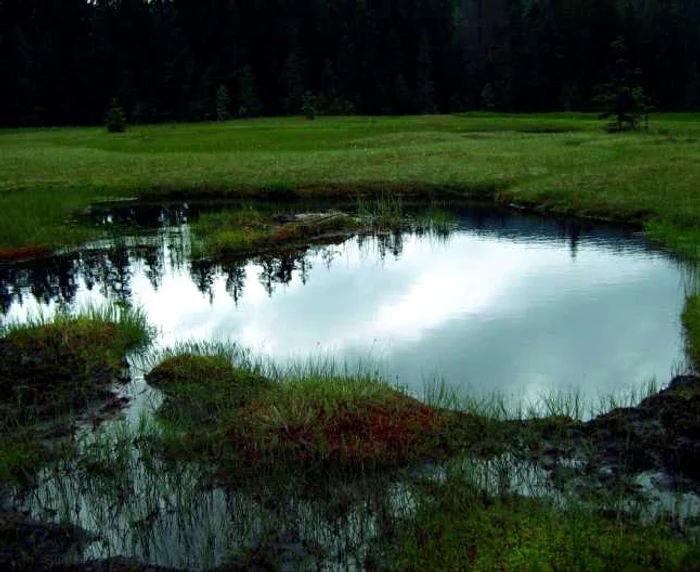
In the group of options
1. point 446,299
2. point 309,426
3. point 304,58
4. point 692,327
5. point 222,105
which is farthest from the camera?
point 304,58

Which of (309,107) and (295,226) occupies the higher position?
(309,107)

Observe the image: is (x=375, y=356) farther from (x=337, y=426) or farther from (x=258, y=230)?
(x=258, y=230)

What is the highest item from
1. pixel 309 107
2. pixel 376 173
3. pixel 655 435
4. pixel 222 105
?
pixel 222 105

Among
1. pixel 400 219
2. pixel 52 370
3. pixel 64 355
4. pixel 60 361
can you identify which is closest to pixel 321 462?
pixel 52 370

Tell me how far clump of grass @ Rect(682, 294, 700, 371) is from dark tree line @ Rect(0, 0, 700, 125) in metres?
71.5

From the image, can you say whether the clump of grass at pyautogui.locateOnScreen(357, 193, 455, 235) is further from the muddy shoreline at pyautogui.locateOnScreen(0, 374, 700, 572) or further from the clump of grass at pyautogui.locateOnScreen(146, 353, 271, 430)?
the muddy shoreline at pyautogui.locateOnScreen(0, 374, 700, 572)

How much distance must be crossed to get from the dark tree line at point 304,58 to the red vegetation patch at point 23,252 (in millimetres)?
63215

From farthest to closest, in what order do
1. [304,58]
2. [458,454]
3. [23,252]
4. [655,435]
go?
1. [304,58]
2. [23,252]
3. [655,435]
4. [458,454]

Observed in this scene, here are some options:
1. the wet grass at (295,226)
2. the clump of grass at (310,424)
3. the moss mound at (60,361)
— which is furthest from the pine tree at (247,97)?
the clump of grass at (310,424)

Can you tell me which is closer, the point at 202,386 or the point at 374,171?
the point at 202,386

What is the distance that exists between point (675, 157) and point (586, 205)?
10.1 meters

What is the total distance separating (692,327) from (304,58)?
9189 cm

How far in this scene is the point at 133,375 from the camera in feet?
42.5

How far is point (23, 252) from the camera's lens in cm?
2241
